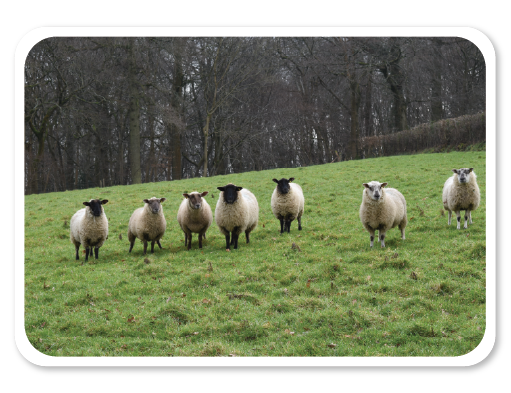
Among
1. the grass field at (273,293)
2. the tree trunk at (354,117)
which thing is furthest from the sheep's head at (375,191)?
the tree trunk at (354,117)

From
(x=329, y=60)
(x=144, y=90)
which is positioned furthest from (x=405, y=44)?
(x=144, y=90)

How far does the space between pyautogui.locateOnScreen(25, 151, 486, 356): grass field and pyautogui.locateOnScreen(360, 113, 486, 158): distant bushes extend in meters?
9.94

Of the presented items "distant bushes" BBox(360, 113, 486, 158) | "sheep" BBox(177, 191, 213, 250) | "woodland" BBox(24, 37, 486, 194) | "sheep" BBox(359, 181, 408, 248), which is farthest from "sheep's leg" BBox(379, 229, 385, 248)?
"woodland" BBox(24, 37, 486, 194)

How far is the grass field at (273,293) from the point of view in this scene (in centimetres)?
634

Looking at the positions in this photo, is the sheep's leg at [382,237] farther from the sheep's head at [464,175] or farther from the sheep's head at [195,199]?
the sheep's head at [195,199]

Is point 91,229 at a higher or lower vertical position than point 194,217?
lower

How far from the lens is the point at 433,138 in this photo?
25797 mm

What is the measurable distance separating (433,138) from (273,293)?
20831 millimetres

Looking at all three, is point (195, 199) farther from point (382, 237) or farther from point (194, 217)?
point (382, 237)

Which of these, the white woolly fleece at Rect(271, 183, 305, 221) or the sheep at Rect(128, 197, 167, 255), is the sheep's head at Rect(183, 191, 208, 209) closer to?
the sheep at Rect(128, 197, 167, 255)

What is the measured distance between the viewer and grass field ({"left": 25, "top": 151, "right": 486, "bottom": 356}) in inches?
250

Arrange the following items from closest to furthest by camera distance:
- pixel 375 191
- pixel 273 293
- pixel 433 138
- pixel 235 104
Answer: pixel 273 293 < pixel 375 191 < pixel 433 138 < pixel 235 104

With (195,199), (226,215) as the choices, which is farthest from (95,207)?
(226,215)

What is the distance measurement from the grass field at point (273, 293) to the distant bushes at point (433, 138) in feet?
32.6
